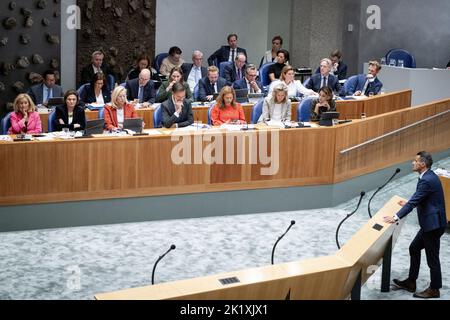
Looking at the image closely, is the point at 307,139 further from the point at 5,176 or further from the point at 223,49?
the point at 223,49

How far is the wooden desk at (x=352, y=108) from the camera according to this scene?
Answer: 11.2m

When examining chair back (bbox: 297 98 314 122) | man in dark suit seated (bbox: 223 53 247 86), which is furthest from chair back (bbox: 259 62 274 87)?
chair back (bbox: 297 98 314 122)

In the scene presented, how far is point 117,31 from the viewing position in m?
14.4

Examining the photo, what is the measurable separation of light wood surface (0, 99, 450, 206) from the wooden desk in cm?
170

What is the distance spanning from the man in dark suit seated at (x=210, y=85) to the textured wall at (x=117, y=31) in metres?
2.59

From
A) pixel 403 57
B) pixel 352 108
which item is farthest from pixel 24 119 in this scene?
pixel 403 57

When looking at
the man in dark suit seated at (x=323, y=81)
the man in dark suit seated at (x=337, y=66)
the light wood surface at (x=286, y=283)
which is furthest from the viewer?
the man in dark suit seated at (x=337, y=66)

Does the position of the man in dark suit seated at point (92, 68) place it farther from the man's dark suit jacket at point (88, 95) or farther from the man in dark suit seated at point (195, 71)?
the man's dark suit jacket at point (88, 95)

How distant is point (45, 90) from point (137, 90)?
1.27 meters

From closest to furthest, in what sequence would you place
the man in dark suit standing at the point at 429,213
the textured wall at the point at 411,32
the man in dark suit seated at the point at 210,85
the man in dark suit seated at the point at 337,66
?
the man in dark suit standing at the point at 429,213, the man in dark suit seated at the point at 210,85, the man in dark suit seated at the point at 337,66, the textured wall at the point at 411,32

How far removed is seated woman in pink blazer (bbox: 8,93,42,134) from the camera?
947 centimetres

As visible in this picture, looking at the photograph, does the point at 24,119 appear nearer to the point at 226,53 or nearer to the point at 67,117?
the point at 67,117

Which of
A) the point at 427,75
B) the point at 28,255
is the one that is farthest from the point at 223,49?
the point at 28,255

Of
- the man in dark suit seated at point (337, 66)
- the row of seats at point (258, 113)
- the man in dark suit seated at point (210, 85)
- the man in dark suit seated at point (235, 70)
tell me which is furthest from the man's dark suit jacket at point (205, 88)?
the man in dark suit seated at point (337, 66)
